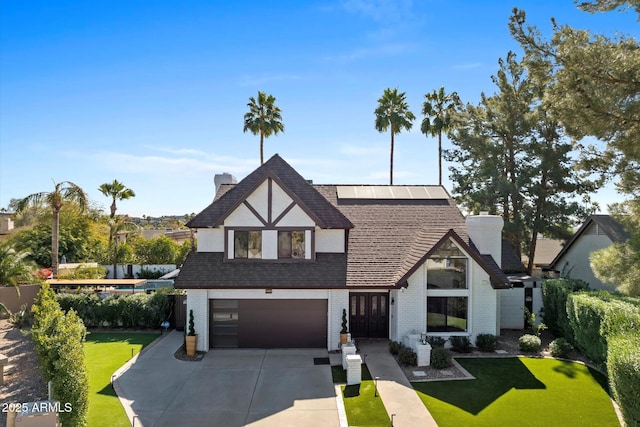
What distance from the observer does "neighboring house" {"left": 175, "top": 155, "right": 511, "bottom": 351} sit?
17.1 metres

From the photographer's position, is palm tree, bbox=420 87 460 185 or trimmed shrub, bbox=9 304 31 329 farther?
palm tree, bbox=420 87 460 185

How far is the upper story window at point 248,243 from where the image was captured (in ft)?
59.7

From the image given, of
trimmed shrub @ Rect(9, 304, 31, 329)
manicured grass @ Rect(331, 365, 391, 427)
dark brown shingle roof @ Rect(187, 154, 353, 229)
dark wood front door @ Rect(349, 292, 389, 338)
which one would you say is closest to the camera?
manicured grass @ Rect(331, 365, 391, 427)

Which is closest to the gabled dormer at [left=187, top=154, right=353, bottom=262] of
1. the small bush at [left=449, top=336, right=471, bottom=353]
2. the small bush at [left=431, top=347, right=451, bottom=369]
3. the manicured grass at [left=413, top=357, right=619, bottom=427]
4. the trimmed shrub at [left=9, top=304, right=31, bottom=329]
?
the small bush at [left=431, top=347, right=451, bottom=369]

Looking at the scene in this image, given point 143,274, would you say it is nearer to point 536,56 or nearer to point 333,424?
point 333,424

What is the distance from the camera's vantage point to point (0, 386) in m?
12.7

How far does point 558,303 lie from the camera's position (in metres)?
18.2

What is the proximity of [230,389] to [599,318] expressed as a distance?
13186mm

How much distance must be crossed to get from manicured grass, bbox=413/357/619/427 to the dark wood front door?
4.45 meters

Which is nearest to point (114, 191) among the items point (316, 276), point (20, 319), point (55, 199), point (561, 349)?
Answer: point (55, 199)

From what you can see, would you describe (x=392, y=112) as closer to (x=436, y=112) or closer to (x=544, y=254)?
(x=436, y=112)

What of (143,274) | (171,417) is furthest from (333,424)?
(143,274)

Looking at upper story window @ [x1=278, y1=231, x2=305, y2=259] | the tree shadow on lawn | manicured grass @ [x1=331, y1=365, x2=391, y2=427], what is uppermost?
upper story window @ [x1=278, y1=231, x2=305, y2=259]

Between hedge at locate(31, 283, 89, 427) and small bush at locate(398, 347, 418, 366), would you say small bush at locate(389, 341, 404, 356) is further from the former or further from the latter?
hedge at locate(31, 283, 89, 427)
